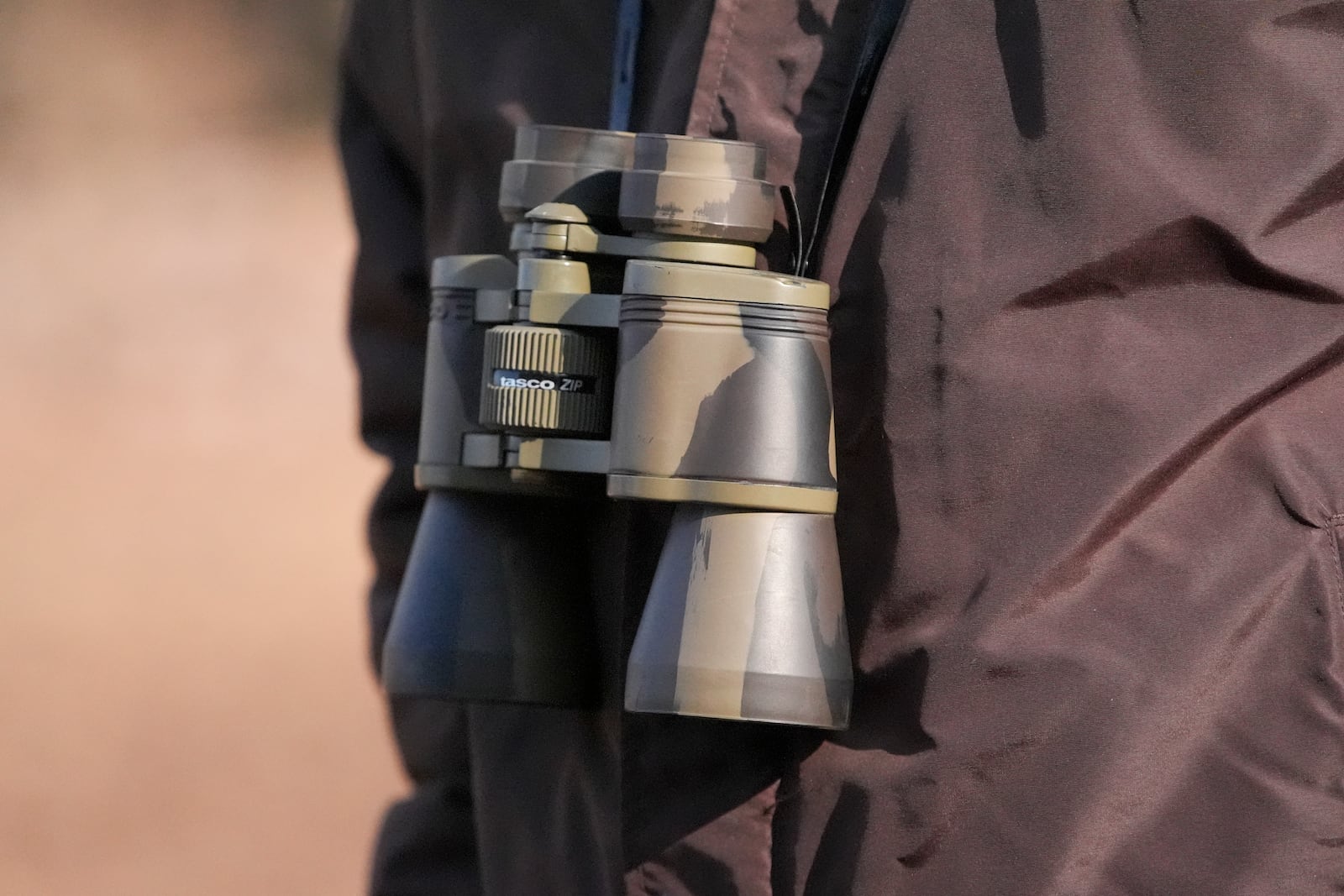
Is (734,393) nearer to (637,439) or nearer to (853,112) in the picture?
(637,439)

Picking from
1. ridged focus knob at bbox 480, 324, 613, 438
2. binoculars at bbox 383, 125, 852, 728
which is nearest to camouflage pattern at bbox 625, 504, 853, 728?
binoculars at bbox 383, 125, 852, 728

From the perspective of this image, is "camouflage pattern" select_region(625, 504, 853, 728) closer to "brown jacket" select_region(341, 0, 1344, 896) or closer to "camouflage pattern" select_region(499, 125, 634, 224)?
"brown jacket" select_region(341, 0, 1344, 896)

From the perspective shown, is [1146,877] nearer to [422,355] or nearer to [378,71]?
[422,355]

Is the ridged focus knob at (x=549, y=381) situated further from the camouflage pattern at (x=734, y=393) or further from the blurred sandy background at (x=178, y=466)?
the blurred sandy background at (x=178, y=466)

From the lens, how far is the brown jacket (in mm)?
731

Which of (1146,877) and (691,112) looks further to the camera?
(691,112)

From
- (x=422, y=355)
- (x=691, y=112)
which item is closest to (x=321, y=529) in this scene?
(x=422, y=355)

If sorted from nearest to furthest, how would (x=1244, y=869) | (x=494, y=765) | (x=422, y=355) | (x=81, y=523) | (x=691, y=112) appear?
(x=1244, y=869)
(x=691, y=112)
(x=494, y=765)
(x=422, y=355)
(x=81, y=523)

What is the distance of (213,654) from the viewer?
5.18m

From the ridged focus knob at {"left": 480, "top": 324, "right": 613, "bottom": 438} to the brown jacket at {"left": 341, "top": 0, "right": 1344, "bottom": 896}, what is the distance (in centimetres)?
13

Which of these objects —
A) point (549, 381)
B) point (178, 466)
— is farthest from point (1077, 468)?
point (178, 466)

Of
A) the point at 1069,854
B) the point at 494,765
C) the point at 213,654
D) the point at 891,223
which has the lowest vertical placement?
the point at 213,654

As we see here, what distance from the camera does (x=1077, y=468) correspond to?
76 cm

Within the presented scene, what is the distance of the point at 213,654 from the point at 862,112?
472 cm
